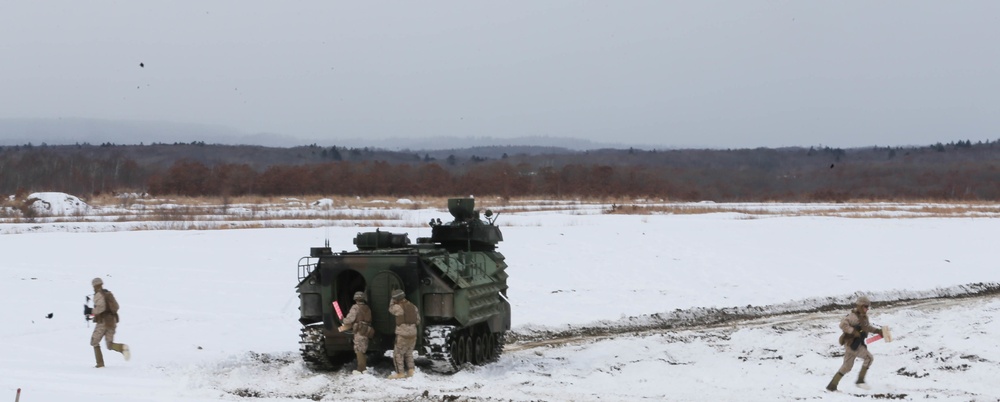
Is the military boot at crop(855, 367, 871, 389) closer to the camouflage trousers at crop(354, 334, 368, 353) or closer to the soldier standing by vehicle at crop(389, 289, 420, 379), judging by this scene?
the soldier standing by vehicle at crop(389, 289, 420, 379)

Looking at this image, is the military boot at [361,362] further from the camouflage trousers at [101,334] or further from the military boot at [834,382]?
the military boot at [834,382]

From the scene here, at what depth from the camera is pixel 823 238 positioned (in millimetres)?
41094

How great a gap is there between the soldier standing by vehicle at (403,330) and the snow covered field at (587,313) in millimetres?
381

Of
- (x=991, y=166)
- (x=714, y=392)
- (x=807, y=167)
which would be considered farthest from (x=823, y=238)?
(x=807, y=167)

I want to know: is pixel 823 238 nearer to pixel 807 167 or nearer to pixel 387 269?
pixel 387 269

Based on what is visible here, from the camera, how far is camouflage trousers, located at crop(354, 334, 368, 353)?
16614mm

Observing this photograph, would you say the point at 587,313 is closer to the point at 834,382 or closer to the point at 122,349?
the point at 834,382

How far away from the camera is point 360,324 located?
1656 cm

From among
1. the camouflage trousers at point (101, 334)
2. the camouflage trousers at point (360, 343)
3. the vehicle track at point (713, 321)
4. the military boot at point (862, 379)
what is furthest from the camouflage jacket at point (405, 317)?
the military boot at point (862, 379)

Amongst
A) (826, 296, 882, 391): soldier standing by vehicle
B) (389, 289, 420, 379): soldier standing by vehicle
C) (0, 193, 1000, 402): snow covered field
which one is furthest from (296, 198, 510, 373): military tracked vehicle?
(826, 296, 882, 391): soldier standing by vehicle

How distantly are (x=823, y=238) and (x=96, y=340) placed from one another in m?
29.6

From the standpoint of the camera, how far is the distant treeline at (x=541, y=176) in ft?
304

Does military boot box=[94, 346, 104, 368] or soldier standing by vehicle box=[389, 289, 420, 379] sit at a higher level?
soldier standing by vehicle box=[389, 289, 420, 379]

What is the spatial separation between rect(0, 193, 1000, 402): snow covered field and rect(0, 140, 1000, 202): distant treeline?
46479 mm
